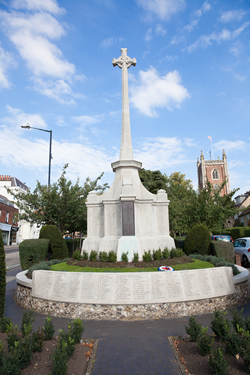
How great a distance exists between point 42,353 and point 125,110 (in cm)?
1124

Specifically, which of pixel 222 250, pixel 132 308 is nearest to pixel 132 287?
pixel 132 308

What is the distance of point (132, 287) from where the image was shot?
7543mm

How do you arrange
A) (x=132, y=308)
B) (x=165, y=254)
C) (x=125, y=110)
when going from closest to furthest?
1. (x=132, y=308)
2. (x=165, y=254)
3. (x=125, y=110)

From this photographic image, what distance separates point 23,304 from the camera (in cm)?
895

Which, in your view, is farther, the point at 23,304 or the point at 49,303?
the point at 23,304

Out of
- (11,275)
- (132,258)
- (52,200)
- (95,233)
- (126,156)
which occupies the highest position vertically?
(126,156)

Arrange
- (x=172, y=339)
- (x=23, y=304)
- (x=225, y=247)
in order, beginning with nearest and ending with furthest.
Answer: (x=172, y=339)
(x=23, y=304)
(x=225, y=247)

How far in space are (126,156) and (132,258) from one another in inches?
197

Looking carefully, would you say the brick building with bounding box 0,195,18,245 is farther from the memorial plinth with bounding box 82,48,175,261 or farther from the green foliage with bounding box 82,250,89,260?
the green foliage with bounding box 82,250,89,260

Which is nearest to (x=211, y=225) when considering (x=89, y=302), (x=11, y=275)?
Result: (x=11, y=275)

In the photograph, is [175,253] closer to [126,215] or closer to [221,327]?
[126,215]

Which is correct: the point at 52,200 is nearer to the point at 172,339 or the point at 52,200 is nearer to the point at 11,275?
the point at 11,275

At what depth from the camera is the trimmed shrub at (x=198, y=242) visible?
14828 millimetres

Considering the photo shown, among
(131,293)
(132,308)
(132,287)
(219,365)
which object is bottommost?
(132,308)
